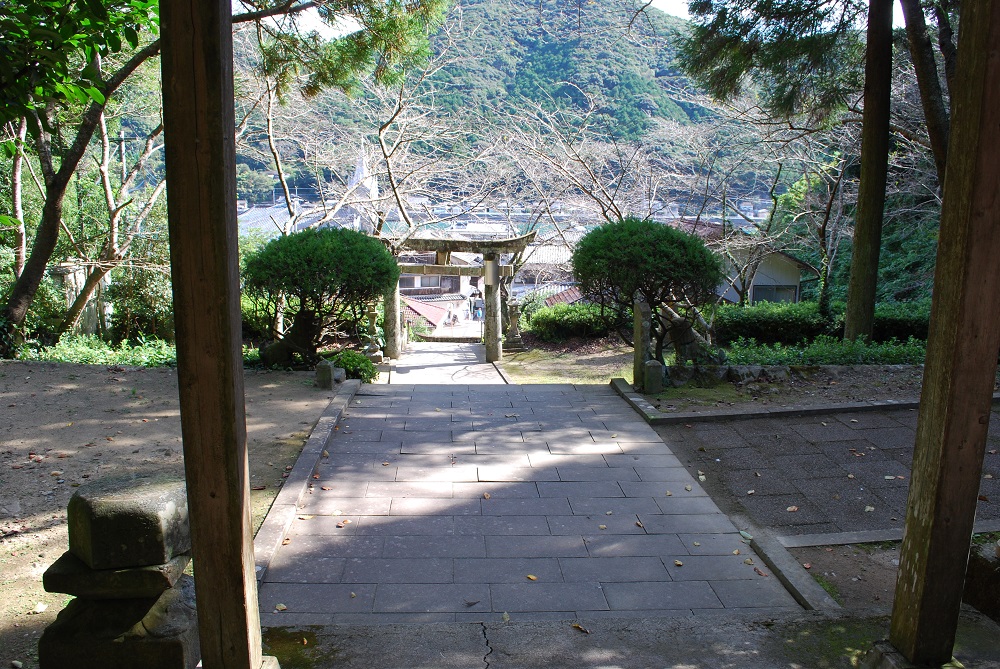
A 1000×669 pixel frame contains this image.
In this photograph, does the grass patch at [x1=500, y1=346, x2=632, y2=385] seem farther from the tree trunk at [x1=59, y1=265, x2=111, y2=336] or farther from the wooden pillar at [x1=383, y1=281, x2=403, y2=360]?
the tree trunk at [x1=59, y1=265, x2=111, y2=336]

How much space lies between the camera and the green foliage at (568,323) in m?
16.9

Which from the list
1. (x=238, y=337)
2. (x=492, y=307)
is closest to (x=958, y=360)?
(x=238, y=337)

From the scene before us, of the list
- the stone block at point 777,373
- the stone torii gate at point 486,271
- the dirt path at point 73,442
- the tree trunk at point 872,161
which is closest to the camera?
the dirt path at point 73,442

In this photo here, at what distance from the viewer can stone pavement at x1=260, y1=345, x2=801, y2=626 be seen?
123 inches

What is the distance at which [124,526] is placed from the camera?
2.10 meters

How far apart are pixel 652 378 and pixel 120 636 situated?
553 cm

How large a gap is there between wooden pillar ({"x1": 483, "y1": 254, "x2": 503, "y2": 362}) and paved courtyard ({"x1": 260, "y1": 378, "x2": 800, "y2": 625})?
8802 mm

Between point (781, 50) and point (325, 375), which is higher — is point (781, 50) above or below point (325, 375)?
above

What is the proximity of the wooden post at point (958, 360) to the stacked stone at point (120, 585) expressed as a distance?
2.39 meters

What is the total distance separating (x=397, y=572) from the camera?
3357mm

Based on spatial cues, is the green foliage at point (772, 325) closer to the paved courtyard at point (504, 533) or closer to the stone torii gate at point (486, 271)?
the stone torii gate at point (486, 271)

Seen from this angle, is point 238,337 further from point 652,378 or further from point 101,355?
point 101,355

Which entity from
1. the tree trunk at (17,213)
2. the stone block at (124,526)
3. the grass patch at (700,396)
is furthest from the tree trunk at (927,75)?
the tree trunk at (17,213)

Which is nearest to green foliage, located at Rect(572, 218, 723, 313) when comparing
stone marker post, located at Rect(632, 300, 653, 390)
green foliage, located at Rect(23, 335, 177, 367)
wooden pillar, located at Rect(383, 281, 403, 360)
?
stone marker post, located at Rect(632, 300, 653, 390)
